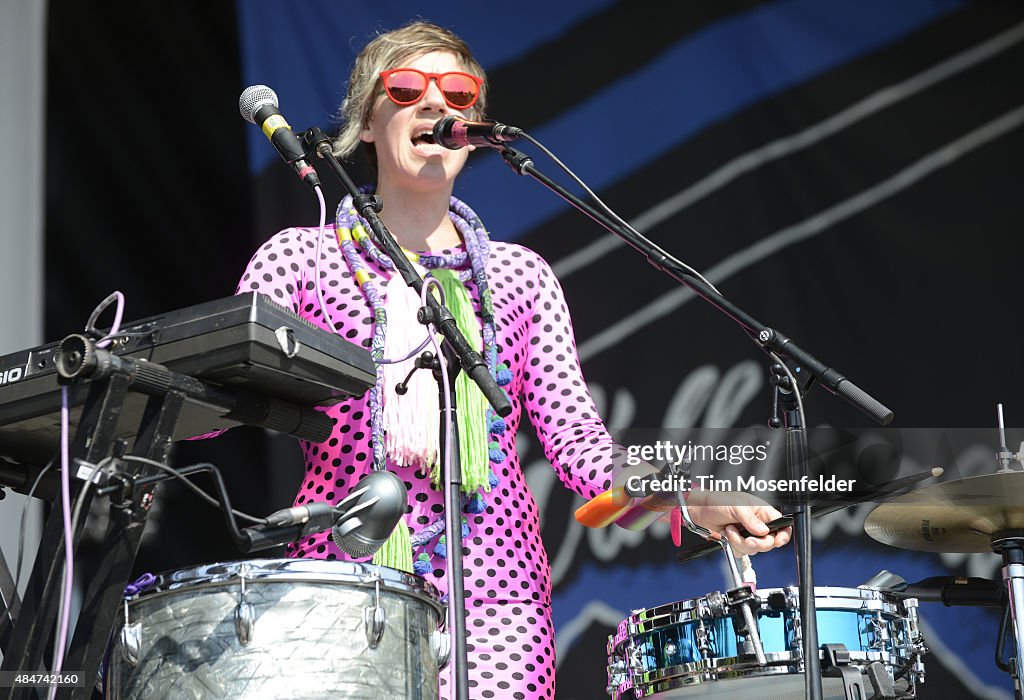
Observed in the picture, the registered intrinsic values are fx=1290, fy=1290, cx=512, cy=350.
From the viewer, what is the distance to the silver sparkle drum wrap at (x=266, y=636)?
1649mm

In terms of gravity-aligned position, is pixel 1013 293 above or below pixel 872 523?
above

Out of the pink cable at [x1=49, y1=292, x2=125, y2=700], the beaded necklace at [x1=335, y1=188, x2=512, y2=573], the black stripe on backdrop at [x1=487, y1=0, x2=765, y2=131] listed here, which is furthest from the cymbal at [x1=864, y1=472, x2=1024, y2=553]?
the black stripe on backdrop at [x1=487, y1=0, x2=765, y2=131]

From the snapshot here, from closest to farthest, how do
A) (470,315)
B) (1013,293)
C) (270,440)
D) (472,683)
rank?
(472,683)
(470,315)
(270,440)
(1013,293)

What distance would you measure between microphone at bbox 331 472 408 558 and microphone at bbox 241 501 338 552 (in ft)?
0.07

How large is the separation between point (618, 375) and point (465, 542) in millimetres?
1426

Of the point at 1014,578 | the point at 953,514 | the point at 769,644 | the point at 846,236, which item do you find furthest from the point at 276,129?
the point at 846,236

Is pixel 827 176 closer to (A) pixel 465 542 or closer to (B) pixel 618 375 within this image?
(B) pixel 618 375

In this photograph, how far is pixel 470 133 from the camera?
93.0 inches

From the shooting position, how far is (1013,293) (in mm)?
3873

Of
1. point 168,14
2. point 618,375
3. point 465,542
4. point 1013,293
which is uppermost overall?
point 168,14

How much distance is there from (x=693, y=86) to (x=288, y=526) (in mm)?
2621

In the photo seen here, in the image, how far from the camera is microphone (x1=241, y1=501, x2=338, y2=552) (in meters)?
1.63

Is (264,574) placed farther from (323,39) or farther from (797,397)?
(323,39)

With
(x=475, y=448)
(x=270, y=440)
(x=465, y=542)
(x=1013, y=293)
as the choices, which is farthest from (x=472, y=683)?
(x=1013, y=293)
